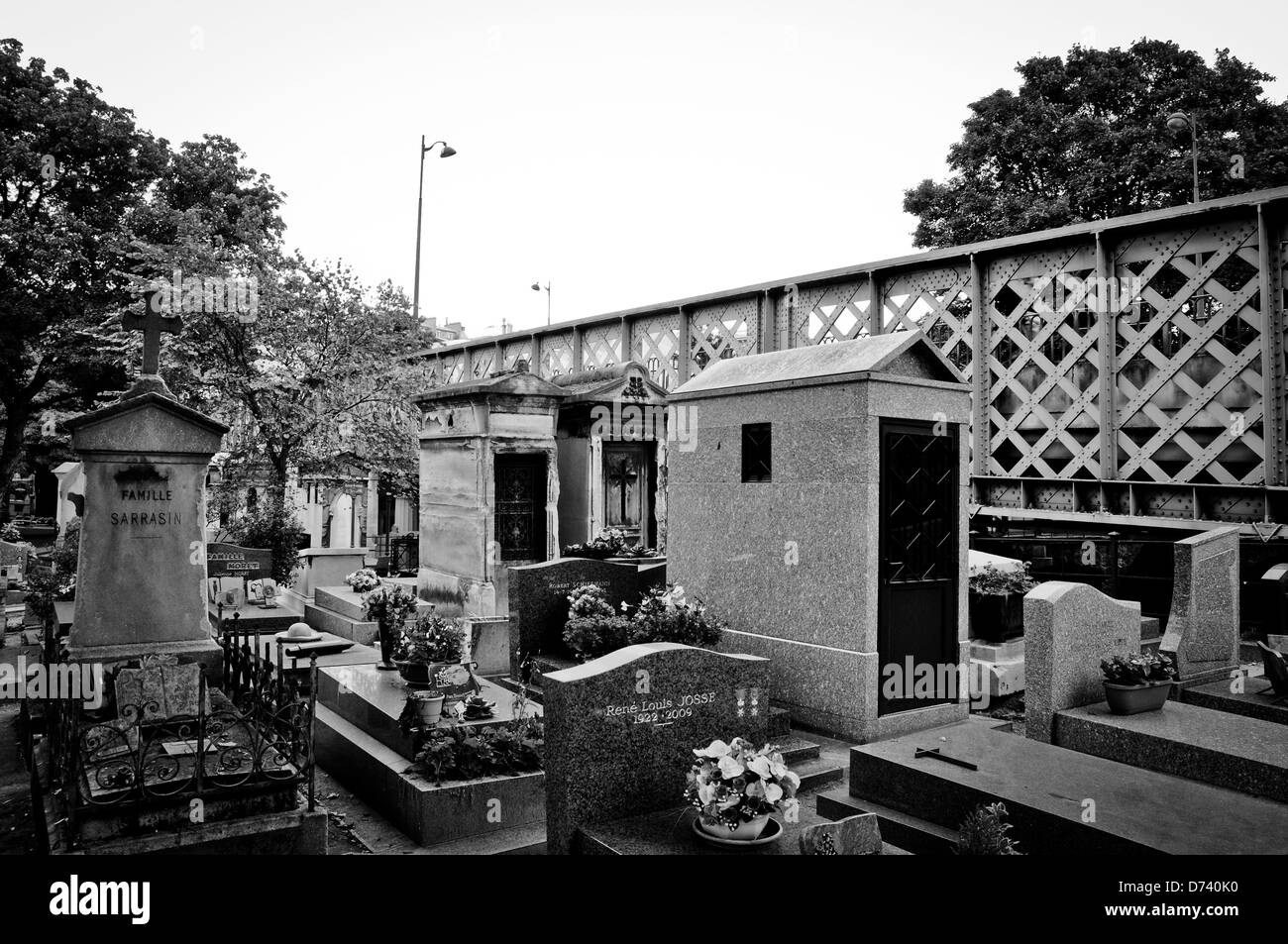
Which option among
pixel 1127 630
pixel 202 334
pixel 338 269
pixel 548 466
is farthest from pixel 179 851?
pixel 338 269

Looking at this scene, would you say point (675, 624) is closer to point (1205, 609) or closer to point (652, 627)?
point (652, 627)

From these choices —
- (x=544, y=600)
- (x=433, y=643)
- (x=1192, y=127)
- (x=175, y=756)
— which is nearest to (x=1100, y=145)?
(x=1192, y=127)

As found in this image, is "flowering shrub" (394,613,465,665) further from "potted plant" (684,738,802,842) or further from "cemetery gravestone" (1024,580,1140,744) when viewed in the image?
"cemetery gravestone" (1024,580,1140,744)

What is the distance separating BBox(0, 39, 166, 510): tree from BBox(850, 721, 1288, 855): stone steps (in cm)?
1260

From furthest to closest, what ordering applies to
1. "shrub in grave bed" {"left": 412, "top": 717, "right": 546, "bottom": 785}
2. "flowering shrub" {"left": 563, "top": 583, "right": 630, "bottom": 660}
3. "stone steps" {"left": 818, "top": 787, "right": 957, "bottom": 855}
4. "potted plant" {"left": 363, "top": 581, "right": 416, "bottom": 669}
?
"potted plant" {"left": 363, "top": 581, "right": 416, "bottom": 669}
"flowering shrub" {"left": 563, "top": 583, "right": 630, "bottom": 660}
"shrub in grave bed" {"left": 412, "top": 717, "right": 546, "bottom": 785}
"stone steps" {"left": 818, "top": 787, "right": 957, "bottom": 855}

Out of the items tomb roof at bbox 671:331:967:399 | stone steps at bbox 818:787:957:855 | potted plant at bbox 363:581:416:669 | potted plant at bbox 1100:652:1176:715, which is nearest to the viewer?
stone steps at bbox 818:787:957:855

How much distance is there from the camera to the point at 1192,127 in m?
14.7

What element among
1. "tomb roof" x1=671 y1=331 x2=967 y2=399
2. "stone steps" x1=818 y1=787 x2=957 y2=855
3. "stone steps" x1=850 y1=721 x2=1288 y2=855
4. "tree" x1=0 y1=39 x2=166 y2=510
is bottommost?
"stone steps" x1=818 y1=787 x2=957 y2=855

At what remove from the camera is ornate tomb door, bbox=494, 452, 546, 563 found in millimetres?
14500

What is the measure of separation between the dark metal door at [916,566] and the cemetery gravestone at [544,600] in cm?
375

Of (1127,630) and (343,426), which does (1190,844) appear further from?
(343,426)

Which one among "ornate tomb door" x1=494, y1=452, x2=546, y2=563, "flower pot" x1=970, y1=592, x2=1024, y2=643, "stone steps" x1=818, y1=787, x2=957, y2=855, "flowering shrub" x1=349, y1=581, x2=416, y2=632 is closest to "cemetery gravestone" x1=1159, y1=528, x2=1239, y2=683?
"flower pot" x1=970, y1=592, x2=1024, y2=643
